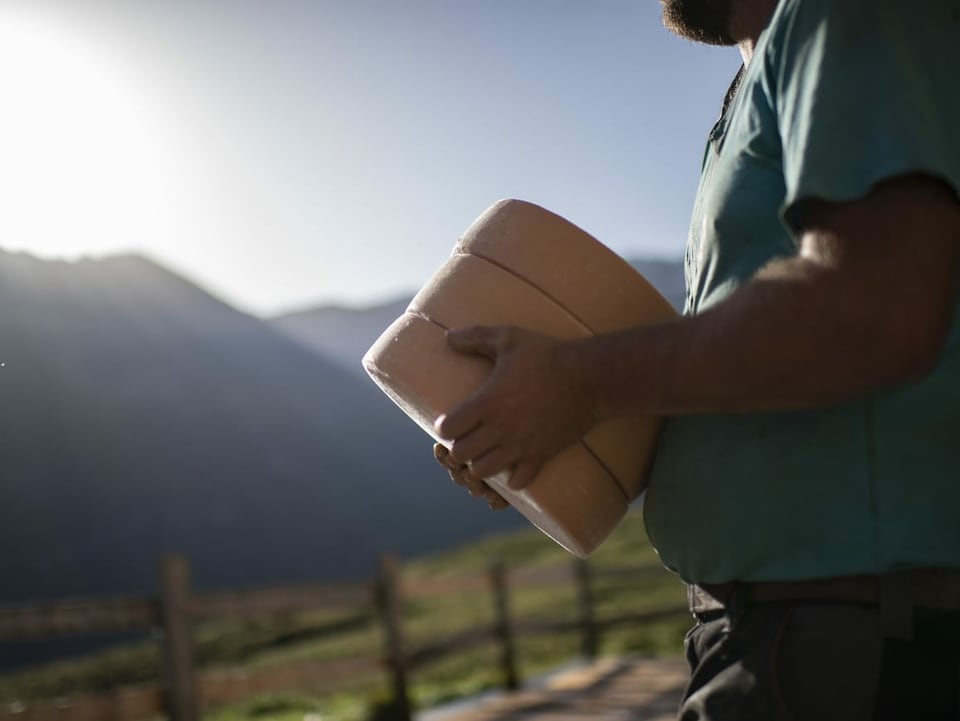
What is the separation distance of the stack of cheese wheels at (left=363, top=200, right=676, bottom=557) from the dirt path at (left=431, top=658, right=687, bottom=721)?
164 inches

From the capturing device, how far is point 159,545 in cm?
4903

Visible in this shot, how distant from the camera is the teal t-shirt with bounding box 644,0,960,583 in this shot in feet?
2.77

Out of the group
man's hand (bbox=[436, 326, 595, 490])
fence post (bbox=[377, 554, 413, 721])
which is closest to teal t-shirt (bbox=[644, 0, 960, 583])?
man's hand (bbox=[436, 326, 595, 490])

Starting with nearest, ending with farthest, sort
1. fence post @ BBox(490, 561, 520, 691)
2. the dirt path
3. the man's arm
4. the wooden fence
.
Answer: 1. the man's arm
2. the wooden fence
3. the dirt path
4. fence post @ BBox(490, 561, 520, 691)

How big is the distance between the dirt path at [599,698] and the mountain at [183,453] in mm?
30576

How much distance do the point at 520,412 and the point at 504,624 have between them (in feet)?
22.0

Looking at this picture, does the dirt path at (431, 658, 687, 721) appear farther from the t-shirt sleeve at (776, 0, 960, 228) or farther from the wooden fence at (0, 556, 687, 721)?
the t-shirt sleeve at (776, 0, 960, 228)

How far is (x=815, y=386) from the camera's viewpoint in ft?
2.79

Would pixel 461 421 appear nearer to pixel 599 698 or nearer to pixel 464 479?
pixel 464 479

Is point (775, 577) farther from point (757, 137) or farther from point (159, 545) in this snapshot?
point (159, 545)

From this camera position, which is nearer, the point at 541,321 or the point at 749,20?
the point at 541,321

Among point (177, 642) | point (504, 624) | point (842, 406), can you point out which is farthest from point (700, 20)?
point (504, 624)

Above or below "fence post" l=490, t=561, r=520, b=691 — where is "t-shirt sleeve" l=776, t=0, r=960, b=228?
above

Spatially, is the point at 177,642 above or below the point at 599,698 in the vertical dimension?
above
